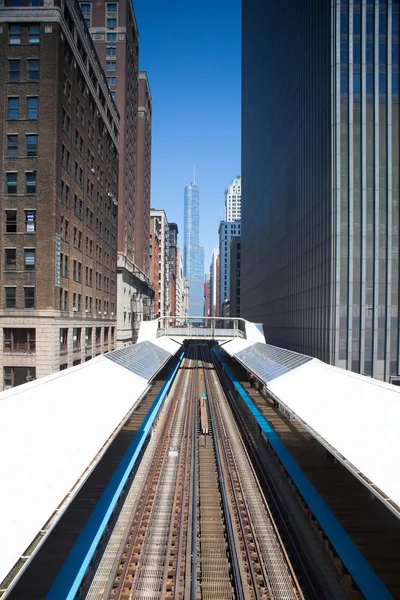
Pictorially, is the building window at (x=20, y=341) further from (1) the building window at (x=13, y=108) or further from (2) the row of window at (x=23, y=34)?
(2) the row of window at (x=23, y=34)

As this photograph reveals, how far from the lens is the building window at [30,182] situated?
35500 mm

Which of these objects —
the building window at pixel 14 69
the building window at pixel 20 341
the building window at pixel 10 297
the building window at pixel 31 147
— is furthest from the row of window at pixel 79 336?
the building window at pixel 14 69

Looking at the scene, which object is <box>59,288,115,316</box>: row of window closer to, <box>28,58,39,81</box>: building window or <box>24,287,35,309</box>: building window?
<box>24,287,35,309</box>: building window

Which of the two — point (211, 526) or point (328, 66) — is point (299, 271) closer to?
point (328, 66)

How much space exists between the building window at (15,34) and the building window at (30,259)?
1893 centimetres

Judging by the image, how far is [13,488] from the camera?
8.91 metres

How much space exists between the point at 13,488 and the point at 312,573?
8.85 m

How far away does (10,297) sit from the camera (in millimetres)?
34781

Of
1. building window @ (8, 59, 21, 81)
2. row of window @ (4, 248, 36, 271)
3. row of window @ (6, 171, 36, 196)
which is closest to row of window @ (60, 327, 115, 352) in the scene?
row of window @ (4, 248, 36, 271)

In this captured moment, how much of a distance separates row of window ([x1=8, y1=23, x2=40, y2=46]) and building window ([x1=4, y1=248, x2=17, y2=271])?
18.9m

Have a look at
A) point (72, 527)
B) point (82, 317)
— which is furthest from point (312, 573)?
point (82, 317)

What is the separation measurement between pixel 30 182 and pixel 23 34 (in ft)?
44.5

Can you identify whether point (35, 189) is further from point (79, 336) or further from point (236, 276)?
point (236, 276)

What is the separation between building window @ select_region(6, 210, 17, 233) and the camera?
35.2 m
